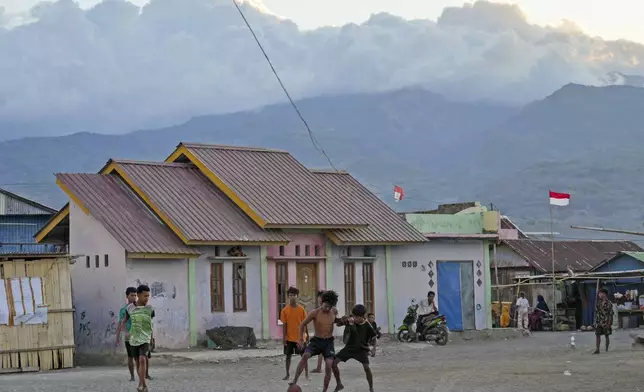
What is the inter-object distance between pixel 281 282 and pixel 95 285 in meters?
5.37

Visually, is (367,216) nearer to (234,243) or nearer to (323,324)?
(234,243)

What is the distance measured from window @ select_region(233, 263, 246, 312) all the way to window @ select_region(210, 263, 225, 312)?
0.42 m

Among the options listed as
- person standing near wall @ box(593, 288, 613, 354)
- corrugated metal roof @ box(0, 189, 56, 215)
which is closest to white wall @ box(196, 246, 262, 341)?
person standing near wall @ box(593, 288, 613, 354)

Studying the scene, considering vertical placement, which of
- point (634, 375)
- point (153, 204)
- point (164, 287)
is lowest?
point (634, 375)

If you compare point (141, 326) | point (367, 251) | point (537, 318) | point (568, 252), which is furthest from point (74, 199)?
point (568, 252)

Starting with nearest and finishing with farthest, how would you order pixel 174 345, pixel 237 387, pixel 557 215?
pixel 237 387 → pixel 174 345 → pixel 557 215

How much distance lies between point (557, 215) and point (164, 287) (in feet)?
554

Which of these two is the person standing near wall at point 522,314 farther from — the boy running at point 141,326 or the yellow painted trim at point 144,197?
the boy running at point 141,326

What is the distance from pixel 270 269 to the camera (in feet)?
110

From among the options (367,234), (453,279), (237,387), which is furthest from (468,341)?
(237,387)

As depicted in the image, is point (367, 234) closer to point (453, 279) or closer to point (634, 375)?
point (453, 279)

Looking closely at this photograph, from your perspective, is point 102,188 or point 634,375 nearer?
point 634,375

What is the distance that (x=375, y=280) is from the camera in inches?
1421

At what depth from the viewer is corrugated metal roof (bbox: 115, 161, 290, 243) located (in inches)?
1252
